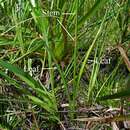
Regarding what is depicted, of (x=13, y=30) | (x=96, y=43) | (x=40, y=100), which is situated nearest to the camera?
(x=40, y=100)

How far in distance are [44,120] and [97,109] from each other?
0.14 metres

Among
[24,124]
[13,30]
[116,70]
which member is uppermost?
[13,30]

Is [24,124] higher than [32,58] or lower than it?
lower

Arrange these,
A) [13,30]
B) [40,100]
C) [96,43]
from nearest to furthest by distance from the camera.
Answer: [40,100] < [96,43] < [13,30]

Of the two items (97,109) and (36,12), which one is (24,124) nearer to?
(97,109)

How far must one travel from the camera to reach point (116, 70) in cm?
114

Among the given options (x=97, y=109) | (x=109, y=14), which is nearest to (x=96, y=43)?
(x=109, y=14)

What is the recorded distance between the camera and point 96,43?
1.13 m

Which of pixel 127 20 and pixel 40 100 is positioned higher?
pixel 127 20

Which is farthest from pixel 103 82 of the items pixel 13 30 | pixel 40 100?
pixel 13 30

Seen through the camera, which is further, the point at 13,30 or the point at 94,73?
the point at 13,30

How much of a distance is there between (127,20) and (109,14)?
78 millimetres

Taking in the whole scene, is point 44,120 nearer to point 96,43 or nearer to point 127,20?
point 96,43

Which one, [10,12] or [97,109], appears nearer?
[97,109]
